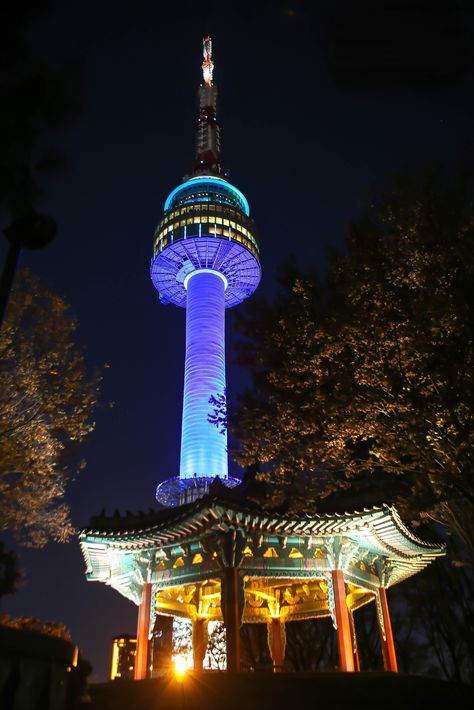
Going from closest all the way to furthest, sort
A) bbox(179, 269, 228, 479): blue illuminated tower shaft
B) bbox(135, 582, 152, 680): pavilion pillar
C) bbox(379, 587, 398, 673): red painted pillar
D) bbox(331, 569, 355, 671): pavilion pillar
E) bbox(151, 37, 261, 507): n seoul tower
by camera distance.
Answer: bbox(331, 569, 355, 671): pavilion pillar, bbox(135, 582, 152, 680): pavilion pillar, bbox(379, 587, 398, 673): red painted pillar, bbox(179, 269, 228, 479): blue illuminated tower shaft, bbox(151, 37, 261, 507): n seoul tower

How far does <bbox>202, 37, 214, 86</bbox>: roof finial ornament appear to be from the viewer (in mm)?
55000

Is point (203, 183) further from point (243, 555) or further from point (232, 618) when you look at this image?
point (232, 618)

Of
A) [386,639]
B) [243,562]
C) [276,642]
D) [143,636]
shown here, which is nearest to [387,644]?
[386,639]

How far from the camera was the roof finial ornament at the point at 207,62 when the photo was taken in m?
55.0

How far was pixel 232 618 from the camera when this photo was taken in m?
15.7

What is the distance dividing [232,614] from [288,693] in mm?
3045

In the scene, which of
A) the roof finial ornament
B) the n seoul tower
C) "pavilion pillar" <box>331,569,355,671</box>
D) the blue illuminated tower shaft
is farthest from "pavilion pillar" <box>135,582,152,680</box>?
the roof finial ornament

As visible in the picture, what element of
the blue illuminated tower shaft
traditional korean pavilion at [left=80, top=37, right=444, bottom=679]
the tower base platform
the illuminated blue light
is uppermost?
the illuminated blue light

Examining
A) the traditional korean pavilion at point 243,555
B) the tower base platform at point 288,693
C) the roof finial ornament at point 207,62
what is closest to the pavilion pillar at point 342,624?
the traditional korean pavilion at point 243,555

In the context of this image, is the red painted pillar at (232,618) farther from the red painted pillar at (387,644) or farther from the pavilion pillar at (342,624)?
the red painted pillar at (387,644)

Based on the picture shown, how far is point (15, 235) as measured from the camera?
700 cm

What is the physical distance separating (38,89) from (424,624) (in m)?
36.3

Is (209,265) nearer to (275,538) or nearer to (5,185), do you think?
(275,538)

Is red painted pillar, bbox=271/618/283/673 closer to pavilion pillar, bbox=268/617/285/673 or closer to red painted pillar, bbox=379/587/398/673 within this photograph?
pavilion pillar, bbox=268/617/285/673
